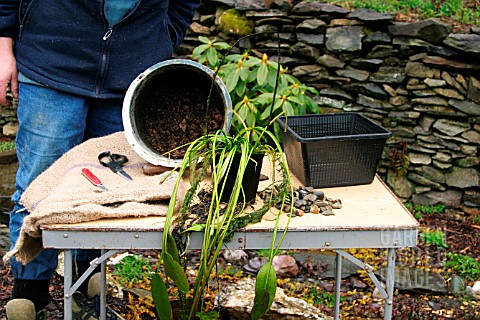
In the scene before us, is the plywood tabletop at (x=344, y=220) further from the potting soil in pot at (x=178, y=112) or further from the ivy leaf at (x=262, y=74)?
the ivy leaf at (x=262, y=74)

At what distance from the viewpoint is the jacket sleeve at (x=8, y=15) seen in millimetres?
2570

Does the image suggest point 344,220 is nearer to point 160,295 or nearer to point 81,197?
point 160,295

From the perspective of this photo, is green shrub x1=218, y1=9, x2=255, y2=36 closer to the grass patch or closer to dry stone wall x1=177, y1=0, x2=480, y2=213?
dry stone wall x1=177, y1=0, x2=480, y2=213

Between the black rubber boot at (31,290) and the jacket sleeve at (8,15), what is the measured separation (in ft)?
3.16

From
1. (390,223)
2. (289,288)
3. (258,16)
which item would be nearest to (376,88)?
(258,16)

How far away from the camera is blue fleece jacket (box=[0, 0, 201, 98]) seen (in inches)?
102

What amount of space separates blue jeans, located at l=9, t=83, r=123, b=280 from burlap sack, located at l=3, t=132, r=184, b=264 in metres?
0.18

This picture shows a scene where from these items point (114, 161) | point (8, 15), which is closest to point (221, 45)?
point (8, 15)

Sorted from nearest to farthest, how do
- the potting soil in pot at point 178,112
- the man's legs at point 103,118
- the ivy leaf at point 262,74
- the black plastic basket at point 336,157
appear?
the black plastic basket at point 336,157, the potting soil in pot at point 178,112, the man's legs at point 103,118, the ivy leaf at point 262,74

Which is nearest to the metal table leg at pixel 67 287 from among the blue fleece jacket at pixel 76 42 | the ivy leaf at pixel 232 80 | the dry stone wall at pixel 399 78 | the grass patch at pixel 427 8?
the blue fleece jacket at pixel 76 42

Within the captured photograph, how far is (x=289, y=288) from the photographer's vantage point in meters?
3.85

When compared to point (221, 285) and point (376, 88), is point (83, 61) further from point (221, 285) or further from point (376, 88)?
point (376, 88)

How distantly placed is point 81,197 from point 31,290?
741mm

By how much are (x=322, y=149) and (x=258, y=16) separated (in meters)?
2.96
